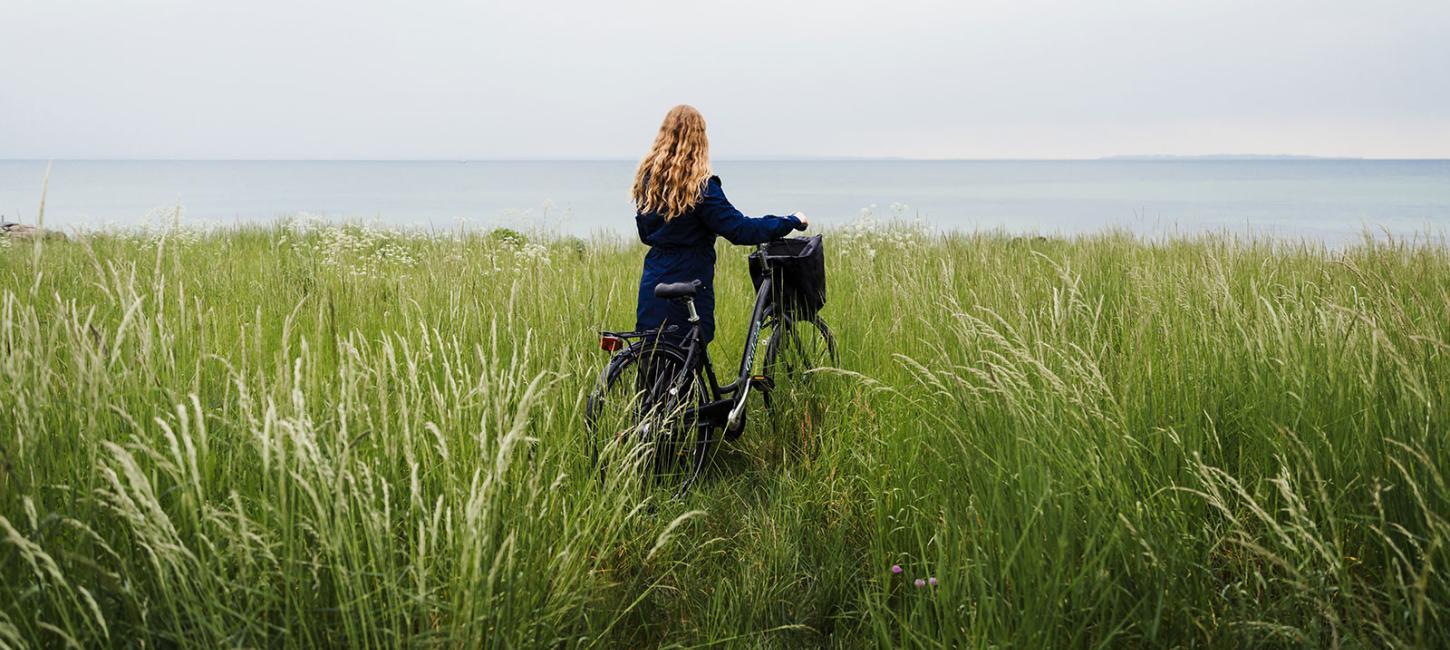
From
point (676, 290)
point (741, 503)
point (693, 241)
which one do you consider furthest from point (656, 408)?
point (693, 241)

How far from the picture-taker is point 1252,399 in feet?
9.29

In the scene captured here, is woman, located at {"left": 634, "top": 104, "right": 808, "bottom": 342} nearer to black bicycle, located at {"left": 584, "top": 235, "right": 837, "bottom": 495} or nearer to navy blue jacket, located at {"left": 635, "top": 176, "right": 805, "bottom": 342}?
navy blue jacket, located at {"left": 635, "top": 176, "right": 805, "bottom": 342}

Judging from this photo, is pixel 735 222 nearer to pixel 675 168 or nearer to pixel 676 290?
pixel 675 168

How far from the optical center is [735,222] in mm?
4102

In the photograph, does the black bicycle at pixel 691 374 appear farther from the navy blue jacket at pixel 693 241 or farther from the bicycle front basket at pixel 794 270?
the navy blue jacket at pixel 693 241

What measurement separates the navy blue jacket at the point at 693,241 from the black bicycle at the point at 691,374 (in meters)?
0.17

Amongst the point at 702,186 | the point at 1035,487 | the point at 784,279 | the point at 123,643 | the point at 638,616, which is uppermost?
the point at 702,186

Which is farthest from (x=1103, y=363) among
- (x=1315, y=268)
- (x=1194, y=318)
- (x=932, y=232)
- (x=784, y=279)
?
(x=932, y=232)

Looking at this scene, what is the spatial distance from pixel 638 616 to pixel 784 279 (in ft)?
7.11

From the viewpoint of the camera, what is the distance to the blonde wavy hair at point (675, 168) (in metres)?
4.11

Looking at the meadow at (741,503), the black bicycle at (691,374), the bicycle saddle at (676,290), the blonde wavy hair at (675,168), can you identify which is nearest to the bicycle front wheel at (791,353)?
the black bicycle at (691,374)

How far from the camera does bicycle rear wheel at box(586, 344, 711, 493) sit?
3.16 meters

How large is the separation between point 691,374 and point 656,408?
339 mm

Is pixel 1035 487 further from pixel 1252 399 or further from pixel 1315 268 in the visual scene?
pixel 1315 268
